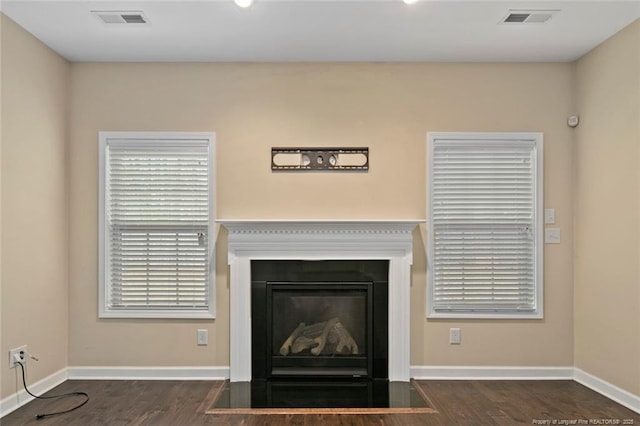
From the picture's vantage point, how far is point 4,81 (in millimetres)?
3209

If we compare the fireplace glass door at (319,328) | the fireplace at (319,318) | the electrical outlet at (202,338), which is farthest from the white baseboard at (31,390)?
the fireplace glass door at (319,328)

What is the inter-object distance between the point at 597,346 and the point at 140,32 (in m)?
3.99

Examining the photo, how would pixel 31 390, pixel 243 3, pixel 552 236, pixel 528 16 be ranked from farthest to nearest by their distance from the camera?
pixel 552 236 < pixel 31 390 < pixel 528 16 < pixel 243 3

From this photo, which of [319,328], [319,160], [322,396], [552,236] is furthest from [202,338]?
[552,236]

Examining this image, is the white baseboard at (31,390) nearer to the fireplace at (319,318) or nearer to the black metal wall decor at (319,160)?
the fireplace at (319,318)

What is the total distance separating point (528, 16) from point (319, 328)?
2707mm

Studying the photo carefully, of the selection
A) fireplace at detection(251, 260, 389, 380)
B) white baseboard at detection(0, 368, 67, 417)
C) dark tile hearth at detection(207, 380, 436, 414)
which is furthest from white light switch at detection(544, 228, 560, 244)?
white baseboard at detection(0, 368, 67, 417)

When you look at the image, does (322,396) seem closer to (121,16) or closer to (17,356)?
(17,356)

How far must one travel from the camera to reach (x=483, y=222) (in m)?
4.04

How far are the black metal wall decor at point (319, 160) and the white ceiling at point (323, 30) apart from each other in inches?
28.4

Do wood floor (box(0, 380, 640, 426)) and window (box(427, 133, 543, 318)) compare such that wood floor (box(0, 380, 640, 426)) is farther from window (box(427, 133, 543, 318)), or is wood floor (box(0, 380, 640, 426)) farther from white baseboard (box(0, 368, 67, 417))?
window (box(427, 133, 543, 318))

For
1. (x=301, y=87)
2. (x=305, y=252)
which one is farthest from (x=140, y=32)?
(x=305, y=252)

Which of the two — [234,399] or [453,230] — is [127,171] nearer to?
[234,399]

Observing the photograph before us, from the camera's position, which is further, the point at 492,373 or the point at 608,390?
the point at 492,373
